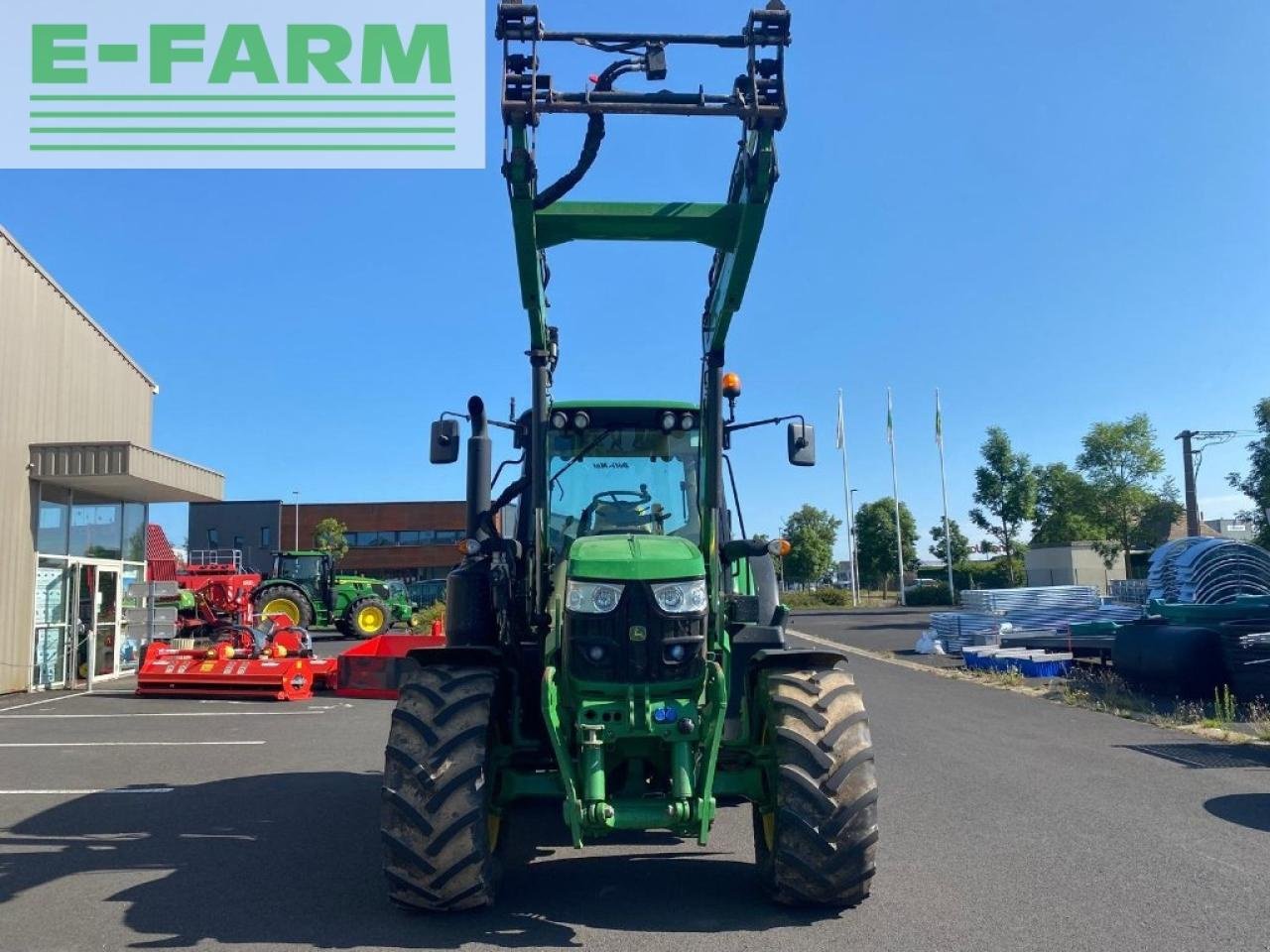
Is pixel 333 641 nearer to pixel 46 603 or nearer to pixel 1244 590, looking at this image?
pixel 46 603

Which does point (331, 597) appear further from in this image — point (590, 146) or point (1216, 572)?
point (590, 146)

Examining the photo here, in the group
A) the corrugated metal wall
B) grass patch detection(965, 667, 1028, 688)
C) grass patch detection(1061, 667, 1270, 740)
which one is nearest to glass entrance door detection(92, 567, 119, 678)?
the corrugated metal wall

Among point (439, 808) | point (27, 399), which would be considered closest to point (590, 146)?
point (439, 808)

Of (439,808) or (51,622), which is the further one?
(51,622)

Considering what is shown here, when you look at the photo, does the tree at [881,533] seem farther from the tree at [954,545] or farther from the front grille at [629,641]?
the front grille at [629,641]

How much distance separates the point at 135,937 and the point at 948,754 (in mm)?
7548

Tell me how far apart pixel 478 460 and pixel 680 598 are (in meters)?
1.67

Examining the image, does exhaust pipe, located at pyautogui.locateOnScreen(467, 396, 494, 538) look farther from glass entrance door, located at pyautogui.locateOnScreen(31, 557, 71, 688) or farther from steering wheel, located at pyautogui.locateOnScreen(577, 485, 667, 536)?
glass entrance door, located at pyautogui.locateOnScreen(31, 557, 71, 688)

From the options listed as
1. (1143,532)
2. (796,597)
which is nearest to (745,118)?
(1143,532)

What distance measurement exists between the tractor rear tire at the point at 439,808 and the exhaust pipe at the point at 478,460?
1408mm

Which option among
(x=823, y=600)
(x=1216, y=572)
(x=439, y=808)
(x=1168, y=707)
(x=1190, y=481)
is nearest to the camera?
(x=439, y=808)

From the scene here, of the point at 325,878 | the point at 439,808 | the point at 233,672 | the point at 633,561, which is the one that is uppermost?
the point at 633,561

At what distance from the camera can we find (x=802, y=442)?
6.07m

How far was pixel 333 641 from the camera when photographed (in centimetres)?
2834
